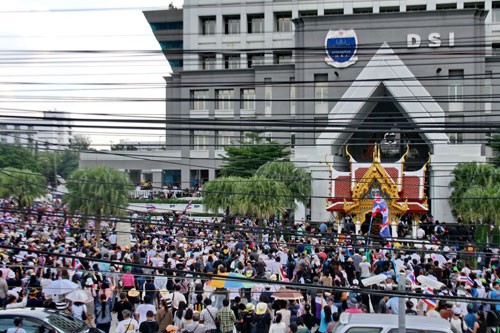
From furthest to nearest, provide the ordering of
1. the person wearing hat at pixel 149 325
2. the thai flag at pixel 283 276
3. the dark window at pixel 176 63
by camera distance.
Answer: the dark window at pixel 176 63 < the thai flag at pixel 283 276 < the person wearing hat at pixel 149 325

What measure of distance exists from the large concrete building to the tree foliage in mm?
1101

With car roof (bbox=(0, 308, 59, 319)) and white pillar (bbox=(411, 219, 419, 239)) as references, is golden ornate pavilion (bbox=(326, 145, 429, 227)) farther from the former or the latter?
car roof (bbox=(0, 308, 59, 319))

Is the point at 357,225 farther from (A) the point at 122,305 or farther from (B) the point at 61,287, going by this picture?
(B) the point at 61,287

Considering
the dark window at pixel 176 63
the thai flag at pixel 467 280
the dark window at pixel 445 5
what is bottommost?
the thai flag at pixel 467 280

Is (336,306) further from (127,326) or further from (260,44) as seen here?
(260,44)

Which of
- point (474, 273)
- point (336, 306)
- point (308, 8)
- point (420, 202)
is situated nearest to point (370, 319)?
point (336, 306)

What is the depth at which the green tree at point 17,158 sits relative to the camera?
65.5 meters

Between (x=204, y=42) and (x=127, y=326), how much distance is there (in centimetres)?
4474

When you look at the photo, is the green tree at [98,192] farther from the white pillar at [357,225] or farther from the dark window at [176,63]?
Result: the dark window at [176,63]

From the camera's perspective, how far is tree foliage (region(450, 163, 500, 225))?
1122 inches

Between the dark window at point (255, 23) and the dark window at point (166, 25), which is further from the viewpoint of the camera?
the dark window at point (166, 25)

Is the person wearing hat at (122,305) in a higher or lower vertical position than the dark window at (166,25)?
lower

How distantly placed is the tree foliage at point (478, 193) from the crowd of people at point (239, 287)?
7826 millimetres

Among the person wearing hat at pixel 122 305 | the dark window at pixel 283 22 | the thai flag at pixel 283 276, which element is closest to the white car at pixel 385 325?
the person wearing hat at pixel 122 305
